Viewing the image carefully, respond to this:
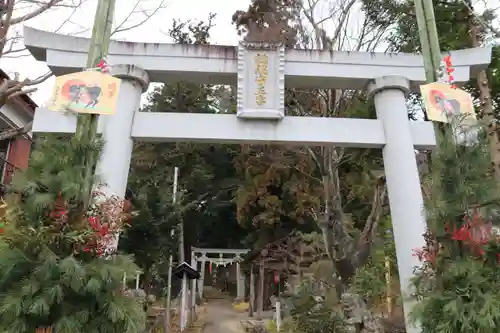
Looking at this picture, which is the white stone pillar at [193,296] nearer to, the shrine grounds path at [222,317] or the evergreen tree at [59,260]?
the shrine grounds path at [222,317]

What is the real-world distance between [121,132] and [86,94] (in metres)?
1.73

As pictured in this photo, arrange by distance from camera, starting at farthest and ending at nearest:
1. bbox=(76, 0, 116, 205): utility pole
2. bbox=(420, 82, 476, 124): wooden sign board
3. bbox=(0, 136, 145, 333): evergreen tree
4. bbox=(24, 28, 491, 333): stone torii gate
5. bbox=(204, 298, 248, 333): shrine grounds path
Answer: bbox=(204, 298, 248, 333): shrine grounds path < bbox=(24, 28, 491, 333): stone torii gate < bbox=(420, 82, 476, 124): wooden sign board < bbox=(76, 0, 116, 205): utility pole < bbox=(0, 136, 145, 333): evergreen tree

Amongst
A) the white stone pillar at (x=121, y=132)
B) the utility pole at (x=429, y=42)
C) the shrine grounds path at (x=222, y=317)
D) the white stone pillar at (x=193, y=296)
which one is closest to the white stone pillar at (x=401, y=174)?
the utility pole at (x=429, y=42)

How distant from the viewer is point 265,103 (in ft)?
20.1

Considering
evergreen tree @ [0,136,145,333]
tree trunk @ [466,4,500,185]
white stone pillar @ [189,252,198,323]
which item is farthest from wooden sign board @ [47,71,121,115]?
white stone pillar @ [189,252,198,323]

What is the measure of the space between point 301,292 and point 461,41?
722cm

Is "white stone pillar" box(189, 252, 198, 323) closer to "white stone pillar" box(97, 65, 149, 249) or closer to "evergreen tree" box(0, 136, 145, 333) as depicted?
"white stone pillar" box(97, 65, 149, 249)

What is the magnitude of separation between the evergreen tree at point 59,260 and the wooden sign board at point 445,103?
3295mm

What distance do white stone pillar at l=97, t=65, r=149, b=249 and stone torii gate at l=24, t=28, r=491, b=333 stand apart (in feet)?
0.04

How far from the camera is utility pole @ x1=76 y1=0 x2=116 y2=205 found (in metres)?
3.75

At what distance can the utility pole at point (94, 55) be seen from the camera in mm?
3754

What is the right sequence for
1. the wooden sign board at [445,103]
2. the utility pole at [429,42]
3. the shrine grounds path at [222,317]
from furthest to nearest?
the shrine grounds path at [222,317], the utility pole at [429,42], the wooden sign board at [445,103]

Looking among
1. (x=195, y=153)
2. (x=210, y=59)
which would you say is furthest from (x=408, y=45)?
(x=195, y=153)

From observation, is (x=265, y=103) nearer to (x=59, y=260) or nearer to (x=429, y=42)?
(x=429, y=42)
